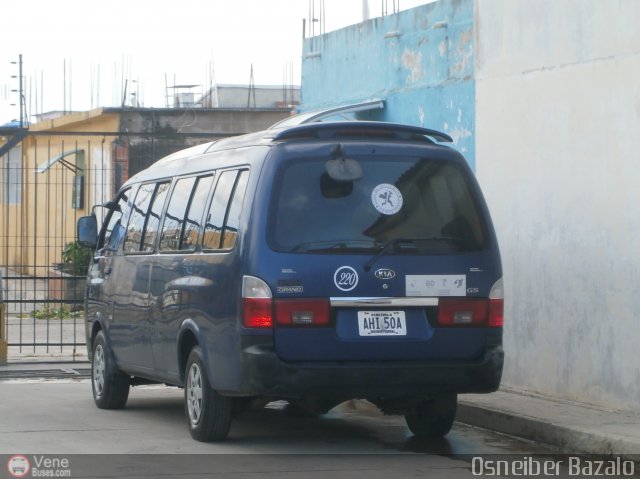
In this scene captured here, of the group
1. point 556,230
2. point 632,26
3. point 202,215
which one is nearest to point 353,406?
point 556,230

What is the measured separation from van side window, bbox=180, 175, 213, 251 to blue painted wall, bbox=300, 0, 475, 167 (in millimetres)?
3894

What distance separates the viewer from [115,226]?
37.5 feet

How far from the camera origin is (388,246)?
8.34 meters

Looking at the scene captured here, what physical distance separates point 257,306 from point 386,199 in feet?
3.81

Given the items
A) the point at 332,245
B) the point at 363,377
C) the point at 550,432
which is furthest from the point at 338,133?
the point at 550,432

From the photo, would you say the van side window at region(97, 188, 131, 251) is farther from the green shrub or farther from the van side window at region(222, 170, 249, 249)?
the green shrub

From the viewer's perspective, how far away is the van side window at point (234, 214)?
8.48 metres

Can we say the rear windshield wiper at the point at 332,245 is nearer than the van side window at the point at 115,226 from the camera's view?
Yes

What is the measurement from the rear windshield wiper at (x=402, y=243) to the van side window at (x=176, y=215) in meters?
1.94

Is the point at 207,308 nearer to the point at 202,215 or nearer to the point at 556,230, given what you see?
the point at 202,215

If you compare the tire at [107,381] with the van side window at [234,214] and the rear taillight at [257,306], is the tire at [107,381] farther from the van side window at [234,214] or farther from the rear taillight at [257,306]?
the rear taillight at [257,306]

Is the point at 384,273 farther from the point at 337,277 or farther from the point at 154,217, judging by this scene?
the point at 154,217

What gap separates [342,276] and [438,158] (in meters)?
1.19

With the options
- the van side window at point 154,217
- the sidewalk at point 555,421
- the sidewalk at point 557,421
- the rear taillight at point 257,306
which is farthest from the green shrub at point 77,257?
the rear taillight at point 257,306
